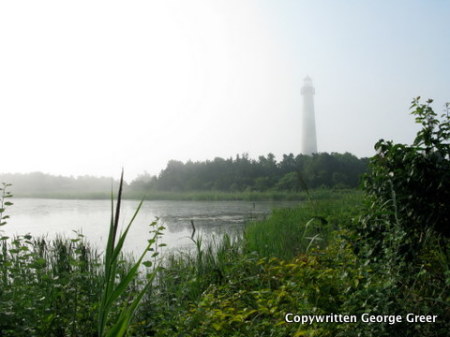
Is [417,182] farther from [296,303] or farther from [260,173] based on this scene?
[260,173]

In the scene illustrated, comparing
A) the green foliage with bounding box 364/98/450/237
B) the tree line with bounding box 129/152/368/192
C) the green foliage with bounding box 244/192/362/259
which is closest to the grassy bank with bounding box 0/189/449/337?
the green foliage with bounding box 364/98/450/237

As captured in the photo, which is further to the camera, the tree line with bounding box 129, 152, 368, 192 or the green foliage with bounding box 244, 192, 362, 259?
the tree line with bounding box 129, 152, 368, 192

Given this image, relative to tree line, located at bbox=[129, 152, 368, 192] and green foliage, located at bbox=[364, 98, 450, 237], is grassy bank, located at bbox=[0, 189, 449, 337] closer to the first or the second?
green foliage, located at bbox=[364, 98, 450, 237]

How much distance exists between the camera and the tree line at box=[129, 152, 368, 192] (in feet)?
78.9

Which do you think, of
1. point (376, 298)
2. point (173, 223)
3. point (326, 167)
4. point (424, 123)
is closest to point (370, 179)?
point (424, 123)

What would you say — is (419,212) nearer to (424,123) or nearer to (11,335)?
(424,123)

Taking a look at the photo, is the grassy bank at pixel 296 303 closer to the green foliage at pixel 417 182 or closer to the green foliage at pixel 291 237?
the green foliage at pixel 417 182

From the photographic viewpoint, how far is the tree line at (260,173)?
24.1m

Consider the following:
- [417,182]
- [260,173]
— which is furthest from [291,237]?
[260,173]

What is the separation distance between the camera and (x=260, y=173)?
1106 inches

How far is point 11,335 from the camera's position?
2.02 meters

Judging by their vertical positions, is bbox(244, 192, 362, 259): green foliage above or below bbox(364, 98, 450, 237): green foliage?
below

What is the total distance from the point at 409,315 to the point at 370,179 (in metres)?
1.25

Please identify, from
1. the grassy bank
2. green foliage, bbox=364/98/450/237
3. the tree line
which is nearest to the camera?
the grassy bank
